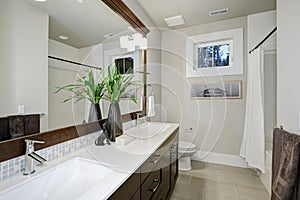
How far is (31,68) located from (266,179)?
2.78m

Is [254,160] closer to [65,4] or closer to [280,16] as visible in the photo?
[280,16]

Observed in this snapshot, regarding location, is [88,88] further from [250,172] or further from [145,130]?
[250,172]

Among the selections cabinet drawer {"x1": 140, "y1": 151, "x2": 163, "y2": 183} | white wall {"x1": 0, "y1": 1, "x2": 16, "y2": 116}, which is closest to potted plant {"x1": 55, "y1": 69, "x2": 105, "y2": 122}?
white wall {"x1": 0, "y1": 1, "x2": 16, "y2": 116}

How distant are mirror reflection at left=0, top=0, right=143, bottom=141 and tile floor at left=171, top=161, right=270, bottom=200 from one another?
4.93 feet

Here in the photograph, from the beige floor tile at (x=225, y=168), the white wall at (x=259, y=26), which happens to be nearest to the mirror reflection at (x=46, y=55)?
the beige floor tile at (x=225, y=168)

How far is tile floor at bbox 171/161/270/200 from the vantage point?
196cm

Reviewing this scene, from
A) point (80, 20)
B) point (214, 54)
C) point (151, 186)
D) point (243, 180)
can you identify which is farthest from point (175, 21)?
point (243, 180)

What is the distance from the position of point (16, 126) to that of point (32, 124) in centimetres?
9

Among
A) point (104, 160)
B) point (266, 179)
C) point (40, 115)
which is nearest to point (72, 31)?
point (40, 115)

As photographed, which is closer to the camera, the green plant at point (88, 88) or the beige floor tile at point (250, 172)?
the green plant at point (88, 88)

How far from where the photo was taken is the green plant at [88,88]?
1.24 meters

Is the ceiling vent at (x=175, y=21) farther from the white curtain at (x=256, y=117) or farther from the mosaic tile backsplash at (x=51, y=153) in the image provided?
the mosaic tile backsplash at (x=51, y=153)

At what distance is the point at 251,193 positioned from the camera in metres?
2.02

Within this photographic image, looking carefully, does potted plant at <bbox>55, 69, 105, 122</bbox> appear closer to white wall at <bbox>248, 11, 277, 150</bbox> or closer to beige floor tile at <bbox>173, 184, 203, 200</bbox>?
beige floor tile at <bbox>173, 184, 203, 200</bbox>
